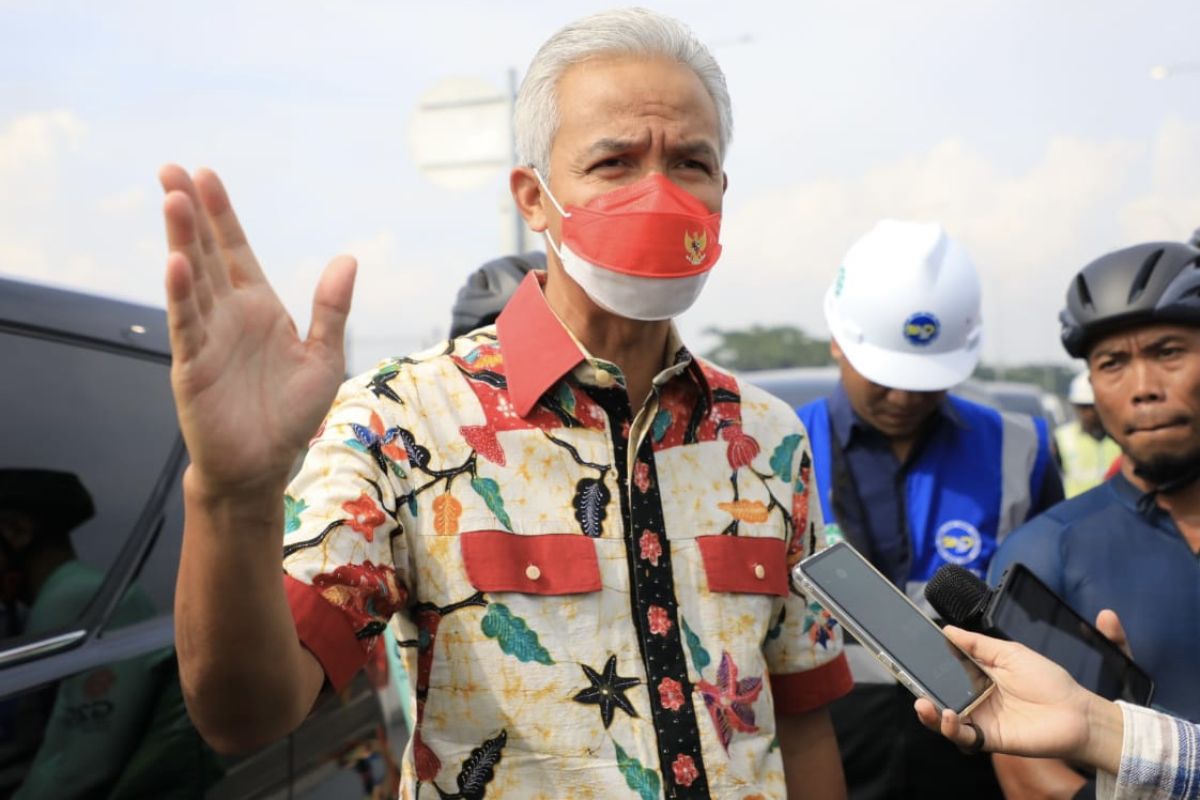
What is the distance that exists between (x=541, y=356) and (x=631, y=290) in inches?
7.6

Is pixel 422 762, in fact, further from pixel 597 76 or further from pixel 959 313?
pixel 959 313

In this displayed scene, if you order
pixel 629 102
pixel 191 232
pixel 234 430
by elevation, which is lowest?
pixel 234 430

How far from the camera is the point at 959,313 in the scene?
4074mm

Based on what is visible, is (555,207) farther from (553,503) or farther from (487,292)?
(487,292)

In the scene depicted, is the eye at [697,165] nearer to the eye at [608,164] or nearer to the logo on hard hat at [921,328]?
the eye at [608,164]

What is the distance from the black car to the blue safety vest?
167 cm

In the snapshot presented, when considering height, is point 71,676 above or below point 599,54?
below

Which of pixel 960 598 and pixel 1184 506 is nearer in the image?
pixel 960 598

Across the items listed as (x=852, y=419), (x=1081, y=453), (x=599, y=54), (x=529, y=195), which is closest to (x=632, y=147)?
(x=599, y=54)

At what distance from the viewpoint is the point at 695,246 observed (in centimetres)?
225

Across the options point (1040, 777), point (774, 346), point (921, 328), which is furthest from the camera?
point (774, 346)

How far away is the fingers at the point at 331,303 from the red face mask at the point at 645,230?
67 cm

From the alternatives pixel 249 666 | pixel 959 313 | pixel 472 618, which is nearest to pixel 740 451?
pixel 472 618

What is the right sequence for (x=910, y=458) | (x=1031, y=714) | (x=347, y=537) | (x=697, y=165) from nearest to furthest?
(x=347, y=537), (x=1031, y=714), (x=697, y=165), (x=910, y=458)
